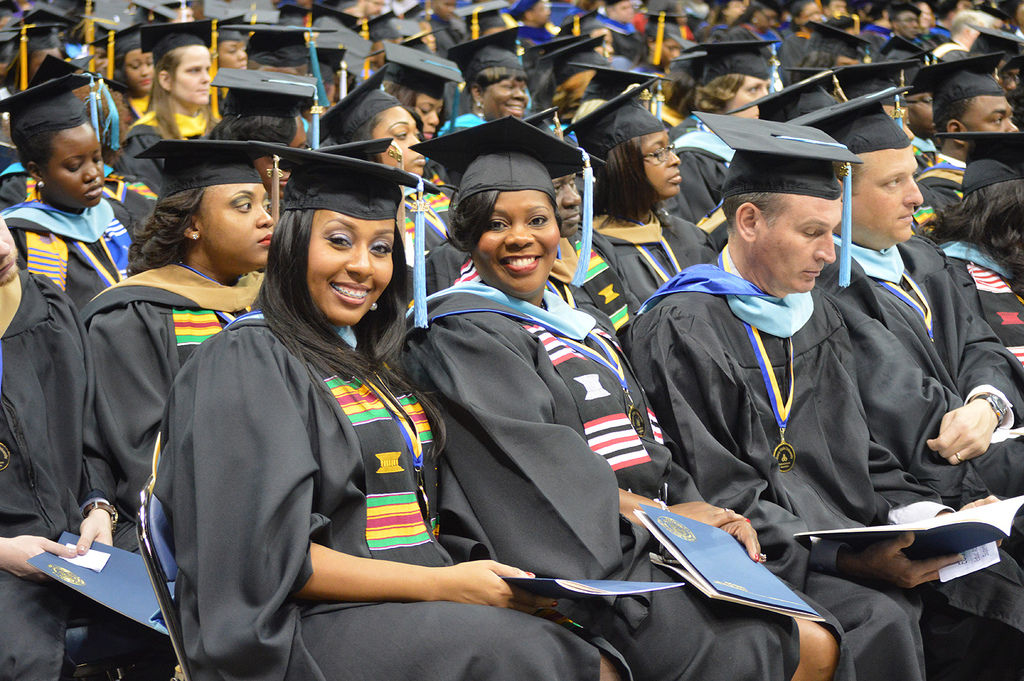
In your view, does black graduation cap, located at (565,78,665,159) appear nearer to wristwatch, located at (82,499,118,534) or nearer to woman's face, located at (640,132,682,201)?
woman's face, located at (640,132,682,201)

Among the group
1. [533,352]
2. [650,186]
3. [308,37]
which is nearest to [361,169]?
[533,352]

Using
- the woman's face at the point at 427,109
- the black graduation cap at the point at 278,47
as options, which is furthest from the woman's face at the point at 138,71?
the woman's face at the point at 427,109

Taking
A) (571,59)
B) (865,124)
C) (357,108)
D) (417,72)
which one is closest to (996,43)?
(571,59)

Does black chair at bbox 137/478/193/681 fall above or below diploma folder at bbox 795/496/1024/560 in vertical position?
above

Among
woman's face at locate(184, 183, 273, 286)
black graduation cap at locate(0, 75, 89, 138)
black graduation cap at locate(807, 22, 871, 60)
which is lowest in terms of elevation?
black graduation cap at locate(807, 22, 871, 60)

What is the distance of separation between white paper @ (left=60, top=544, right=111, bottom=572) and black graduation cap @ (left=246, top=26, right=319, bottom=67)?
14.2 ft

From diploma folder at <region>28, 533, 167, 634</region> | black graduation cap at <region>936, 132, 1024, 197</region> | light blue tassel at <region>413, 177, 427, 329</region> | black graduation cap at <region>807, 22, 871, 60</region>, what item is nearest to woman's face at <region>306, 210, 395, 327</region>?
light blue tassel at <region>413, 177, 427, 329</region>

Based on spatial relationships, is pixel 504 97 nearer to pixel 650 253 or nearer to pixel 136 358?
pixel 650 253

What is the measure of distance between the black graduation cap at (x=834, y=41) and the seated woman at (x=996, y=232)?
12.7 ft

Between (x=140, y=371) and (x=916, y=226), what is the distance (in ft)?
11.3

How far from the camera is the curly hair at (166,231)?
3.43 metres

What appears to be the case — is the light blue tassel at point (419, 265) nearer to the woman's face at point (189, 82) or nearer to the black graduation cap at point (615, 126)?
the black graduation cap at point (615, 126)

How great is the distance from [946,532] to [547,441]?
3.38 feet

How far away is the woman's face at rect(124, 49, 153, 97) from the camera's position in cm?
696
